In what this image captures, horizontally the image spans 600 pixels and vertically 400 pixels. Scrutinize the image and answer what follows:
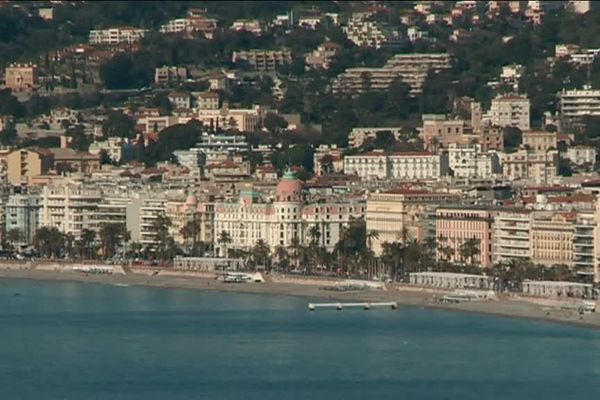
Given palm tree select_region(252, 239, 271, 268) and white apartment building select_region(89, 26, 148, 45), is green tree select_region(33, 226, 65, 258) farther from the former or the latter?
white apartment building select_region(89, 26, 148, 45)

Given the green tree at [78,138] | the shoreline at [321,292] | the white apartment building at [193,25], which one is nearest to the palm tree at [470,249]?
the shoreline at [321,292]

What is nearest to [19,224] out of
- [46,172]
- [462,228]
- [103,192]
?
[103,192]

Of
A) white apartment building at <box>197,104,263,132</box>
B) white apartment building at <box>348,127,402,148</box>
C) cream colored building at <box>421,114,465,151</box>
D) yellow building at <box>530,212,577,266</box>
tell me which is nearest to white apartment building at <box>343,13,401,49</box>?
white apartment building at <box>197,104,263,132</box>

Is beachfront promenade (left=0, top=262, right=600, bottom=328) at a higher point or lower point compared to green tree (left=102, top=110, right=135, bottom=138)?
lower

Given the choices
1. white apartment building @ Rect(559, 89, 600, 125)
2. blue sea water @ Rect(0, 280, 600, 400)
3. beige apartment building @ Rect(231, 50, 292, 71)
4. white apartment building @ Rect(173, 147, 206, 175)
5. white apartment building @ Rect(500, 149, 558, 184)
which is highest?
beige apartment building @ Rect(231, 50, 292, 71)

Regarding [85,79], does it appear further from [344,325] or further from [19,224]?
[344,325]

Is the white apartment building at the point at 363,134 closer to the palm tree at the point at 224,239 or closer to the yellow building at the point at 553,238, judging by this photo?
the palm tree at the point at 224,239

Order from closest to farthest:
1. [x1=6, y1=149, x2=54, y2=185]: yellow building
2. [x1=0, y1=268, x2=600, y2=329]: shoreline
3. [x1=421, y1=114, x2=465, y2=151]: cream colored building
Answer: [x1=0, y1=268, x2=600, y2=329]: shoreline
[x1=6, y1=149, x2=54, y2=185]: yellow building
[x1=421, y1=114, x2=465, y2=151]: cream colored building
